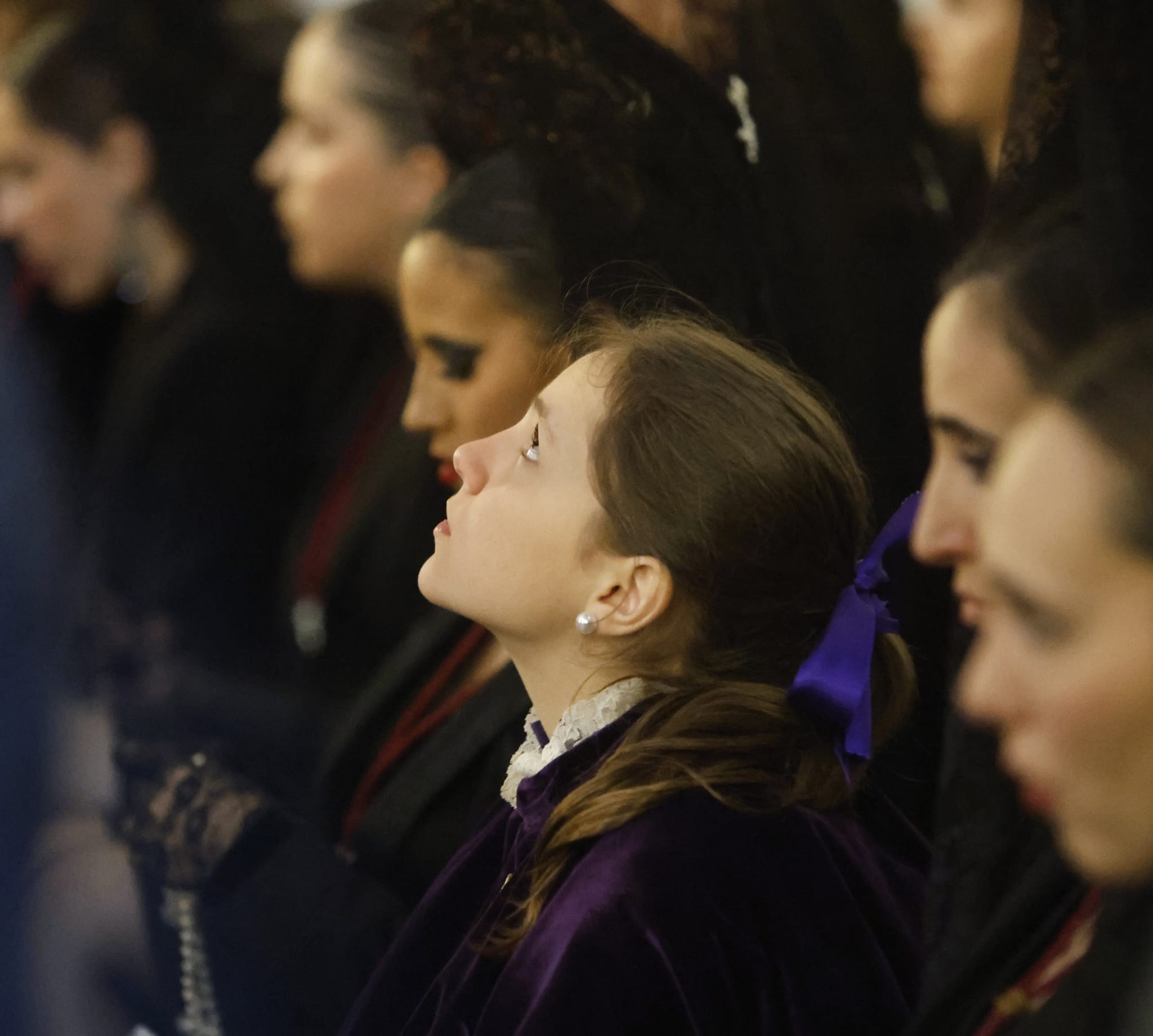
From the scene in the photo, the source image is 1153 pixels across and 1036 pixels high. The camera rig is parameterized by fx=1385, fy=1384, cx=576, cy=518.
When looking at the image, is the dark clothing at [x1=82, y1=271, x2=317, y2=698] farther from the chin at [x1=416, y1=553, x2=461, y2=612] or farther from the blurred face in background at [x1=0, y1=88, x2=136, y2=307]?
the chin at [x1=416, y1=553, x2=461, y2=612]

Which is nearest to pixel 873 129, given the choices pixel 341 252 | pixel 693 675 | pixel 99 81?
pixel 693 675

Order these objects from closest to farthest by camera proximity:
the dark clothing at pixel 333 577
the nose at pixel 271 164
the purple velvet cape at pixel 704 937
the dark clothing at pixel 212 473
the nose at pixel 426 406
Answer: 1. the purple velvet cape at pixel 704 937
2. the nose at pixel 426 406
3. the dark clothing at pixel 333 577
4. the nose at pixel 271 164
5. the dark clothing at pixel 212 473

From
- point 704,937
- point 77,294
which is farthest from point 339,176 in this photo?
point 704,937

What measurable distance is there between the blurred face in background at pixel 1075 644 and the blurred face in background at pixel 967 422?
73 millimetres

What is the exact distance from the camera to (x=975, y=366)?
59 cm

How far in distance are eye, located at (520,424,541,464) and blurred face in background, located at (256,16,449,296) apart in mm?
597

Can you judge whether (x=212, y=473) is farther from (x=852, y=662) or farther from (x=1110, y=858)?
(x=1110, y=858)

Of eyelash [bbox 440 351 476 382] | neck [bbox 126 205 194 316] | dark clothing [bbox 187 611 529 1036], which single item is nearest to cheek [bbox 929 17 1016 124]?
eyelash [bbox 440 351 476 382]

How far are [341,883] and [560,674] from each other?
1.24 feet

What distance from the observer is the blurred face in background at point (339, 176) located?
1.41 metres

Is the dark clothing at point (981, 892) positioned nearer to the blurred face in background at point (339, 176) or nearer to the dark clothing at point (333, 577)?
the dark clothing at point (333, 577)

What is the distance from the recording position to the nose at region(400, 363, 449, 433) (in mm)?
1053

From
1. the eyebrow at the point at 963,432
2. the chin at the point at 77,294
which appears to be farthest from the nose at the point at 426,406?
the chin at the point at 77,294

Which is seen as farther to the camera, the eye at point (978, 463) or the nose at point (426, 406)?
the nose at point (426, 406)
